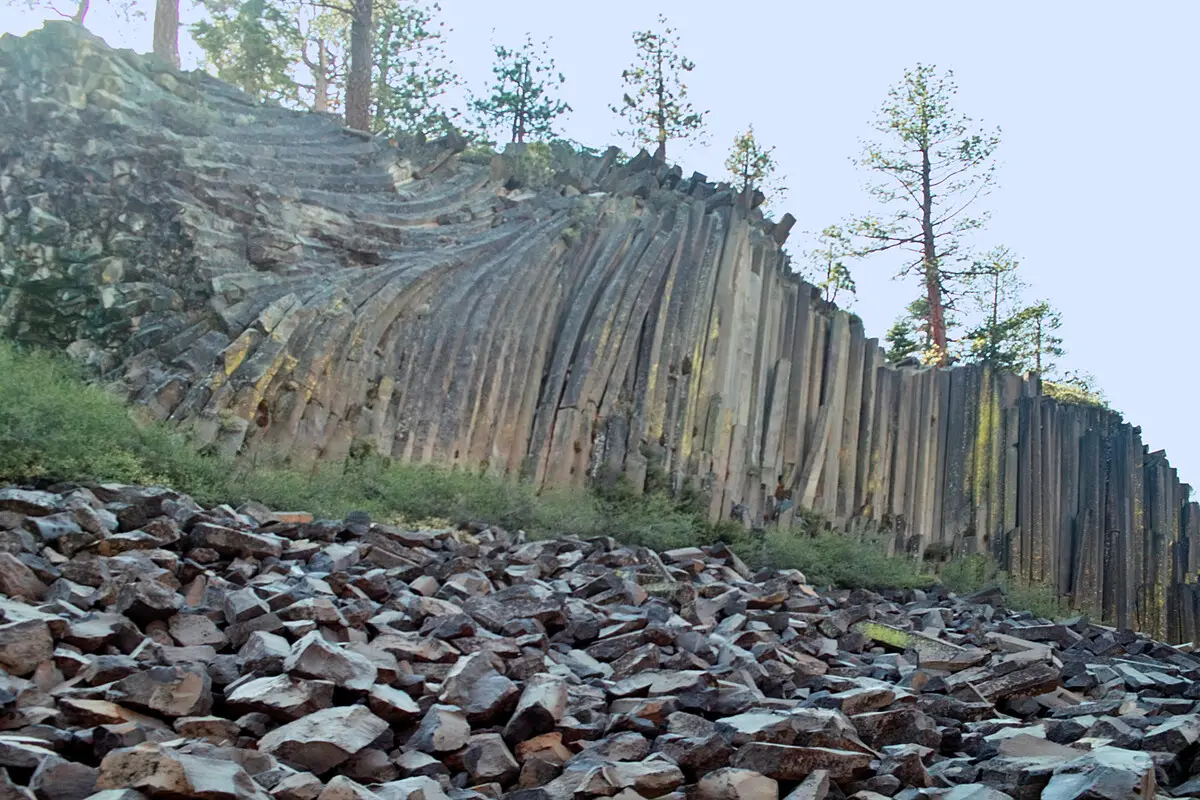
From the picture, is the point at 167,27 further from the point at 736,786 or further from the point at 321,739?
the point at 736,786

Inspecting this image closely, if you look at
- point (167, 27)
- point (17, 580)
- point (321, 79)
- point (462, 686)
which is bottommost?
point (462, 686)

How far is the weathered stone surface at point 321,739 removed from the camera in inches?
149

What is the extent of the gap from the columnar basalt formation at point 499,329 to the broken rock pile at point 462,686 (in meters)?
2.83

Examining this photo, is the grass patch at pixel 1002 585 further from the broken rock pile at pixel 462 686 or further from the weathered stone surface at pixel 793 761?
the weathered stone surface at pixel 793 761

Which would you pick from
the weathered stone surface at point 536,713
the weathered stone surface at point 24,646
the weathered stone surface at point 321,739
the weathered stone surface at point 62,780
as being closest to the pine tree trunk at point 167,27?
the weathered stone surface at point 24,646

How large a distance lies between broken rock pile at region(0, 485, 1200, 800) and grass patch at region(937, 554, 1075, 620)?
4.57 m

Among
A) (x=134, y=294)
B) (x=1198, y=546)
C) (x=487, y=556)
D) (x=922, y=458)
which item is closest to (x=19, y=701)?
(x=487, y=556)

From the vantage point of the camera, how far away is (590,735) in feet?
14.5

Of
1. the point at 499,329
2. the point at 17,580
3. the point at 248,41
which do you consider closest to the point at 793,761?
the point at 17,580

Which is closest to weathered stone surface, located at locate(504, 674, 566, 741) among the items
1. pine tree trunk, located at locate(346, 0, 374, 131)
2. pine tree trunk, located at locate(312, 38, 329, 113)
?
pine tree trunk, located at locate(346, 0, 374, 131)

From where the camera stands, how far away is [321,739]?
3811 mm

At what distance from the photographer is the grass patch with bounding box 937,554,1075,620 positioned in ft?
39.4

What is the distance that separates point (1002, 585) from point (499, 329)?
237 inches

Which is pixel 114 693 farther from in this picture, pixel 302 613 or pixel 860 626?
pixel 860 626
